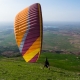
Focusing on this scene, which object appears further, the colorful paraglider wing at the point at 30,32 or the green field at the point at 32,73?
the green field at the point at 32,73

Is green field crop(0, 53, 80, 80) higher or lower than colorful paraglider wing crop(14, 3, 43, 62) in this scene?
lower

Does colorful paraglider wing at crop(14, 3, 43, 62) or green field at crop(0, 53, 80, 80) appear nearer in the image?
colorful paraglider wing at crop(14, 3, 43, 62)

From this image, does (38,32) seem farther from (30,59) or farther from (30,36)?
(30,59)

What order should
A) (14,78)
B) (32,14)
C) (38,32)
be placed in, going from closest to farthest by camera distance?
1. (38,32)
2. (32,14)
3. (14,78)

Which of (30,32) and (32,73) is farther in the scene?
(32,73)

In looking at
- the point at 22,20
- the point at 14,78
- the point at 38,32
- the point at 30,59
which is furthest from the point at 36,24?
the point at 14,78

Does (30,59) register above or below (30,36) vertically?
below

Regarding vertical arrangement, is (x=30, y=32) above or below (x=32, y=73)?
above

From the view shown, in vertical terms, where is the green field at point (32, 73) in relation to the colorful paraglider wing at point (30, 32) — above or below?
below
